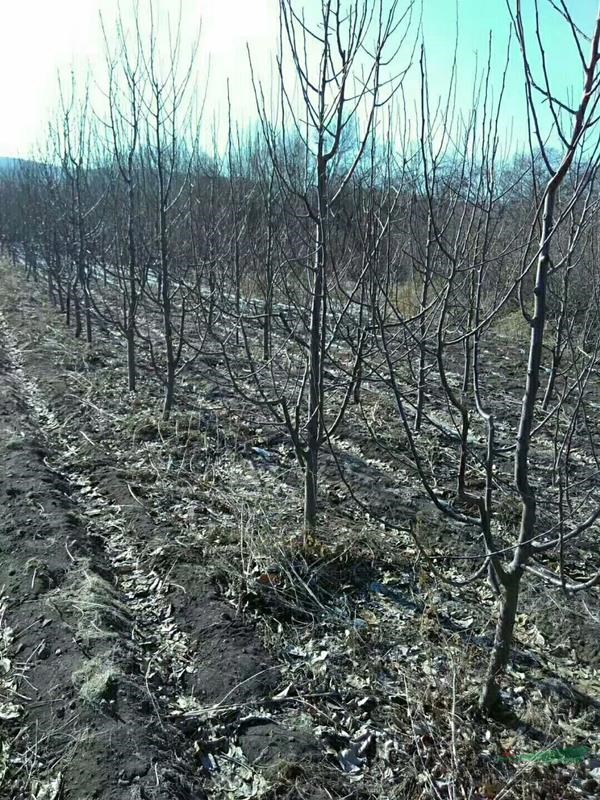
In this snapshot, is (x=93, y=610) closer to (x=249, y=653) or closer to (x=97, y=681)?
(x=97, y=681)

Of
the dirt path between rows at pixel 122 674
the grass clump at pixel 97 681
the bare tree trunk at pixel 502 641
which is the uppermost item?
the bare tree trunk at pixel 502 641

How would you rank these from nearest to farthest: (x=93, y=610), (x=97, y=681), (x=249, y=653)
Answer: (x=97, y=681) < (x=249, y=653) < (x=93, y=610)

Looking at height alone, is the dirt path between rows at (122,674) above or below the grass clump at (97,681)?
below

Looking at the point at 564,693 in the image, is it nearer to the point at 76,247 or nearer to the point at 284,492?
the point at 284,492

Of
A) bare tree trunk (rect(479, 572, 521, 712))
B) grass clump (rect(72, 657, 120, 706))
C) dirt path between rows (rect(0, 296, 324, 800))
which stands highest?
bare tree trunk (rect(479, 572, 521, 712))

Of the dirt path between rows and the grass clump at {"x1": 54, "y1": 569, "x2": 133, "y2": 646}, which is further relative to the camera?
the grass clump at {"x1": 54, "y1": 569, "x2": 133, "y2": 646}

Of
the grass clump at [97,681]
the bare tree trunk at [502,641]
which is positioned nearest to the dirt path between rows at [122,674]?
the grass clump at [97,681]

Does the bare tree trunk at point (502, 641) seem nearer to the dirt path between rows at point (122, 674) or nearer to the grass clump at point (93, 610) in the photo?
the dirt path between rows at point (122, 674)

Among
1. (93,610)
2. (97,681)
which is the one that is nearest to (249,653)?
(97,681)

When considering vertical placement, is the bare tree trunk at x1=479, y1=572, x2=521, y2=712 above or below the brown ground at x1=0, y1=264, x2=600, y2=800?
above

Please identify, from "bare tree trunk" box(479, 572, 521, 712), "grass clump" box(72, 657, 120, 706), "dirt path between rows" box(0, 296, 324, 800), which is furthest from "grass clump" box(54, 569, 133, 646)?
"bare tree trunk" box(479, 572, 521, 712)

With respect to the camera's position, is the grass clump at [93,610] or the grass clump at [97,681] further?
the grass clump at [93,610]

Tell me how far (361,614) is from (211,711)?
955 mm

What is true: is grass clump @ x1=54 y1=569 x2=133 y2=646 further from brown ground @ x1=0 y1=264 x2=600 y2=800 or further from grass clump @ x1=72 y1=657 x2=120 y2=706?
grass clump @ x1=72 y1=657 x2=120 y2=706
